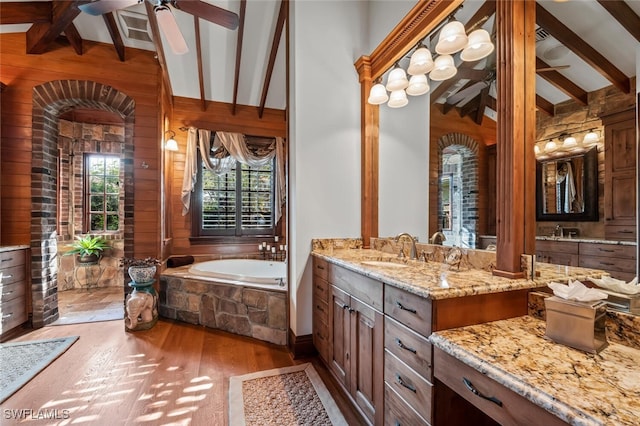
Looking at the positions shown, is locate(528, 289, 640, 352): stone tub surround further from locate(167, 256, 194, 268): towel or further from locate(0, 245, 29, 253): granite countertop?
locate(0, 245, 29, 253): granite countertop

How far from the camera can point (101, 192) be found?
5.19 metres

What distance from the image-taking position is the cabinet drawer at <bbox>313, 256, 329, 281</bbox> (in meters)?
2.29

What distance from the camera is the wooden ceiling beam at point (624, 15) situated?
3.39 feet

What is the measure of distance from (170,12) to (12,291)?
3310mm

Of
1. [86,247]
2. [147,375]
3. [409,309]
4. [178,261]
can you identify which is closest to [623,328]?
[409,309]

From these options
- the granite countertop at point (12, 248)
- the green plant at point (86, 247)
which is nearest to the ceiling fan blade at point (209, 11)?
the granite countertop at point (12, 248)

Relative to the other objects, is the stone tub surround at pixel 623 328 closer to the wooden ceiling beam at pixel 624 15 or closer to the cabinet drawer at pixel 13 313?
the wooden ceiling beam at pixel 624 15

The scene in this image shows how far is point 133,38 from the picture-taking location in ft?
11.6

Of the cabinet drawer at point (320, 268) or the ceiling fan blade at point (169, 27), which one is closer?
the ceiling fan blade at point (169, 27)

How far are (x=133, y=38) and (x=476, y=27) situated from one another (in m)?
3.85

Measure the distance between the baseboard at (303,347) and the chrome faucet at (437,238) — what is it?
1.36 metres

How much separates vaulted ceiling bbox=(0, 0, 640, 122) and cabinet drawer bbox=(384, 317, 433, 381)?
1202 mm

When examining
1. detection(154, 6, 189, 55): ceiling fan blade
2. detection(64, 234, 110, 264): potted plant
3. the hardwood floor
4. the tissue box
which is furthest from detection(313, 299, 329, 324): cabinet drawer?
detection(64, 234, 110, 264): potted plant

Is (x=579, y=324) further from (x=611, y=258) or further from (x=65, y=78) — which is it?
(x=65, y=78)
